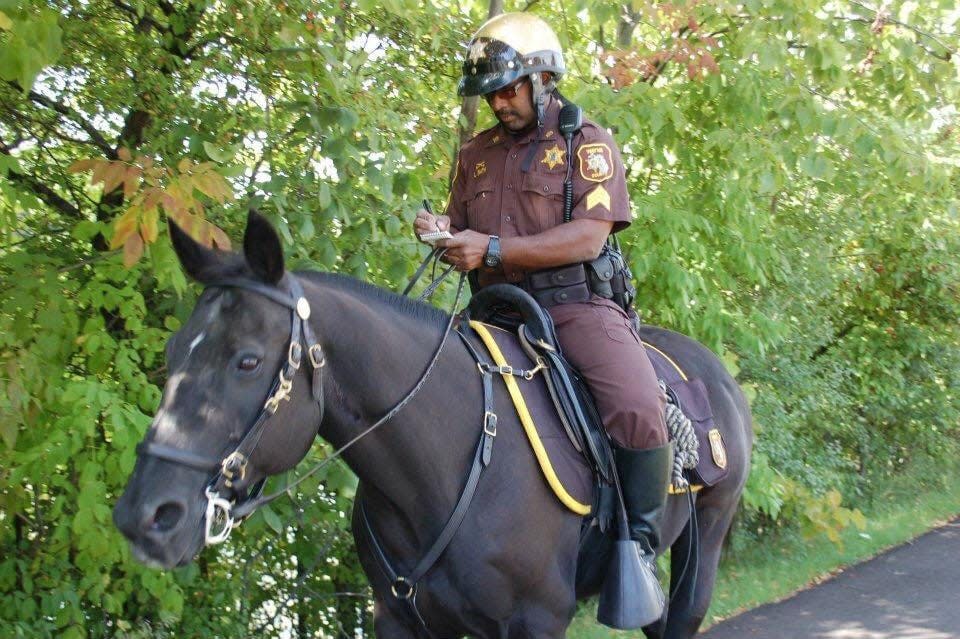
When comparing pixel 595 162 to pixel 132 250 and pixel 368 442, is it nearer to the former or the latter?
pixel 368 442

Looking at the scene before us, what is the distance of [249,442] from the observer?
2.40 meters

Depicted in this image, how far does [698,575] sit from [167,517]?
2891 millimetres

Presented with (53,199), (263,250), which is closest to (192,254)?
(263,250)

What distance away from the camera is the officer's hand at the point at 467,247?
10.6 ft

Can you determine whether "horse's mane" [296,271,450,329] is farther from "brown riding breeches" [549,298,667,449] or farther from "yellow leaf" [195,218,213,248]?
"yellow leaf" [195,218,213,248]

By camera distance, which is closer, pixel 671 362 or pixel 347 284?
pixel 347 284

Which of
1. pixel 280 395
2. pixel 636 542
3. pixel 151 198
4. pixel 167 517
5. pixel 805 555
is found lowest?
pixel 805 555

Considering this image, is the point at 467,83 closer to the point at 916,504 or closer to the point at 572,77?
the point at 572,77

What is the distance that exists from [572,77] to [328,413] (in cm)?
460

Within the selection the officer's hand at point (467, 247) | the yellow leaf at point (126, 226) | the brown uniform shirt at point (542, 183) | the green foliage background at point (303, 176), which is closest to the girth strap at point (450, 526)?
the officer's hand at point (467, 247)

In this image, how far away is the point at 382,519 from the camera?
3.03 m

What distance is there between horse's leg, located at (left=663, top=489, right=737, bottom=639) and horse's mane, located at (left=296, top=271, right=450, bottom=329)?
189cm

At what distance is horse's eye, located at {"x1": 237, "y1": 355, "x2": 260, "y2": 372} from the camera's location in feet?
7.89

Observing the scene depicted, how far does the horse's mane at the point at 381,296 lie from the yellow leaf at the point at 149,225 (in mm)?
727
